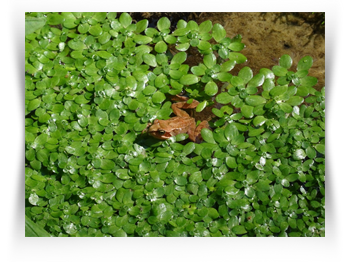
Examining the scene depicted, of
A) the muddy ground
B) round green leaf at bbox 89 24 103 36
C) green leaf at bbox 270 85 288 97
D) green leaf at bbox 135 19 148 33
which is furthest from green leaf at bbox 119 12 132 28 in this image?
green leaf at bbox 270 85 288 97

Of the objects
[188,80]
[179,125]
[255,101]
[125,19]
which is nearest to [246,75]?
[255,101]

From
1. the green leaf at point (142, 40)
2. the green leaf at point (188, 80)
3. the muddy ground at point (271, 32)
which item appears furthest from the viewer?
the muddy ground at point (271, 32)

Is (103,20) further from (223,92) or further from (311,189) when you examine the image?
(311,189)

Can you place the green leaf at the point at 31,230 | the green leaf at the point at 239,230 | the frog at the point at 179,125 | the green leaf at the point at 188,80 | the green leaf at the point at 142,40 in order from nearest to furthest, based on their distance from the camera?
the green leaf at the point at 31,230 → the green leaf at the point at 239,230 → the frog at the point at 179,125 → the green leaf at the point at 188,80 → the green leaf at the point at 142,40

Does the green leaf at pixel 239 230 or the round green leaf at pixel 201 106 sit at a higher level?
the round green leaf at pixel 201 106

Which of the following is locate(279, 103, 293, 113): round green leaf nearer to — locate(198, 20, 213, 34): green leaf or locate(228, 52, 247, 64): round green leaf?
locate(228, 52, 247, 64): round green leaf

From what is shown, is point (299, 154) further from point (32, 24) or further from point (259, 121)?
point (32, 24)

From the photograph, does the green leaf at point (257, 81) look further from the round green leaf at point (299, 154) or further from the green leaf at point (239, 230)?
the green leaf at point (239, 230)

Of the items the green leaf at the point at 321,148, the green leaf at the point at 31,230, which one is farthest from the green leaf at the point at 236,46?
the green leaf at the point at 31,230
